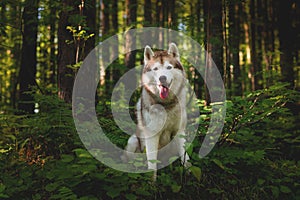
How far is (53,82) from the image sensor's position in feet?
33.9

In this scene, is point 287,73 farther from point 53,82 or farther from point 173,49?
point 53,82

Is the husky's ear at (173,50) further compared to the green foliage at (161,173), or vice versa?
the husky's ear at (173,50)

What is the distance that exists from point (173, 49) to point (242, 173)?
6.86ft

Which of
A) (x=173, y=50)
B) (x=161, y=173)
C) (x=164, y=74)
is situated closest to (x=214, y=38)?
(x=173, y=50)

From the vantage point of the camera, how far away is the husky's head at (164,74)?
4480 mm

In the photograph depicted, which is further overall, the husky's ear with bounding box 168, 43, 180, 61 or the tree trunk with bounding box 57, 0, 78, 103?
the tree trunk with bounding box 57, 0, 78, 103

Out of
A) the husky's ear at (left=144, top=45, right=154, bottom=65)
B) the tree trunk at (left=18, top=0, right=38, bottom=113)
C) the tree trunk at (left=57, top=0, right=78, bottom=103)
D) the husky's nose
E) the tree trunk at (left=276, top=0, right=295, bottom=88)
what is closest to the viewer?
the husky's nose

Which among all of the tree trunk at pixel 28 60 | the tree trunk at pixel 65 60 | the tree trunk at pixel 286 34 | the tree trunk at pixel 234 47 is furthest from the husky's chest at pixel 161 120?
the tree trunk at pixel 28 60

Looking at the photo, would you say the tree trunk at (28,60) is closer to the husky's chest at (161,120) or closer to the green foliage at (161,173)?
the green foliage at (161,173)

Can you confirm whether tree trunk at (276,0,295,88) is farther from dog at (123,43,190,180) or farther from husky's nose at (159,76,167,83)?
husky's nose at (159,76,167,83)

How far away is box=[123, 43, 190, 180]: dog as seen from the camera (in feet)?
14.8

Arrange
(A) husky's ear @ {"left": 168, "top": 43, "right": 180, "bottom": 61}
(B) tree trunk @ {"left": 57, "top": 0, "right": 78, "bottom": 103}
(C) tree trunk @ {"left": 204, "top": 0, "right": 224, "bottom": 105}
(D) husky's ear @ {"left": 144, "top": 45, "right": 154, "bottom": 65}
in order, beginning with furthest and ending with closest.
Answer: (B) tree trunk @ {"left": 57, "top": 0, "right": 78, "bottom": 103} < (C) tree trunk @ {"left": 204, "top": 0, "right": 224, "bottom": 105} < (D) husky's ear @ {"left": 144, "top": 45, "right": 154, "bottom": 65} < (A) husky's ear @ {"left": 168, "top": 43, "right": 180, "bottom": 61}

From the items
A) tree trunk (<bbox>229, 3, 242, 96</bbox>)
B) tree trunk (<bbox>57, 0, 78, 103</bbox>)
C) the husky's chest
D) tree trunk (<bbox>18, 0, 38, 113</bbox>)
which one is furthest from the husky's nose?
tree trunk (<bbox>18, 0, 38, 113</bbox>)

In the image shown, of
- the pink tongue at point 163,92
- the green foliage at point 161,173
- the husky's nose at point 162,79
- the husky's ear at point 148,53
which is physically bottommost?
the green foliage at point 161,173
